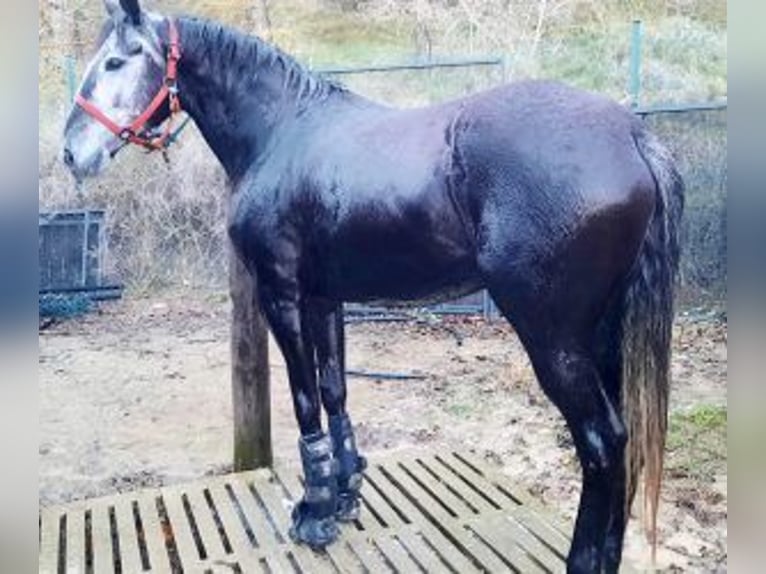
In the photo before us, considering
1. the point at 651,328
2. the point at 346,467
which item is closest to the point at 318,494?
the point at 346,467

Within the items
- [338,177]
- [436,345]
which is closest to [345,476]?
[338,177]

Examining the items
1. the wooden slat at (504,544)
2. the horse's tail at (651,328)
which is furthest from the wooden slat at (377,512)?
the horse's tail at (651,328)

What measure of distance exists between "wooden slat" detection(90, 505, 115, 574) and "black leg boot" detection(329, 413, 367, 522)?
0.74 meters

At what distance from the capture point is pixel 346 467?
2.61 m

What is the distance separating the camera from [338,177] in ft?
6.82

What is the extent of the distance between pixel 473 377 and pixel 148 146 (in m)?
2.63

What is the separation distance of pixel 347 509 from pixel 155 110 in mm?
1417

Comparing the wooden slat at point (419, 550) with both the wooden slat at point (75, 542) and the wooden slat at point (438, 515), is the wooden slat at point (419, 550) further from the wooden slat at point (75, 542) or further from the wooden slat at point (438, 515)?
the wooden slat at point (75, 542)

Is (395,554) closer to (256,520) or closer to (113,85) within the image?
(256,520)

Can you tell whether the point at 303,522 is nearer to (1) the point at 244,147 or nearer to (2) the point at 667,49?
(1) the point at 244,147

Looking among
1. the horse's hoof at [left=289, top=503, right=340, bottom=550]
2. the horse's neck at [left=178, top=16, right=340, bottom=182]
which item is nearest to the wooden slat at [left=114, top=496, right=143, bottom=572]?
the horse's hoof at [left=289, top=503, right=340, bottom=550]

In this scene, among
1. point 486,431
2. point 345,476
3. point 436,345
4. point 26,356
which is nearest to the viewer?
point 26,356

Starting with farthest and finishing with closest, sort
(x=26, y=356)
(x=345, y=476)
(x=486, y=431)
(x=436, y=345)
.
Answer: (x=436, y=345)
(x=486, y=431)
(x=345, y=476)
(x=26, y=356)

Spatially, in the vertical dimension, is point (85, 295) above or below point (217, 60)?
below
